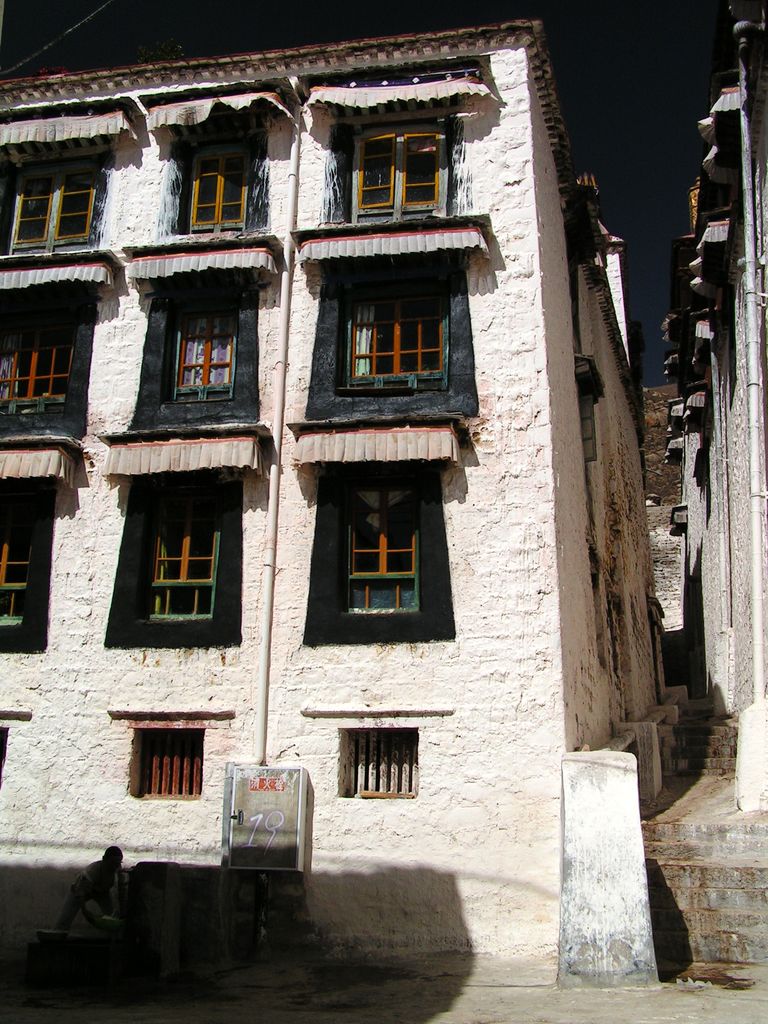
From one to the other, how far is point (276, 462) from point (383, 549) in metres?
1.76

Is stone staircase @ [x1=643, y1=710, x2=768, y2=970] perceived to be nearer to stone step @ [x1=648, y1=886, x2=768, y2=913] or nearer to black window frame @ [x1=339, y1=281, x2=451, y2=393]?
stone step @ [x1=648, y1=886, x2=768, y2=913]

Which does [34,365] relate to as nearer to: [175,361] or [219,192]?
[175,361]

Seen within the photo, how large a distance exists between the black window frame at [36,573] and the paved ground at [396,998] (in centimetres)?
395

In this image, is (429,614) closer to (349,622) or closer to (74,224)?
(349,622)

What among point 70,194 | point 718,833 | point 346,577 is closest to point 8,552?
point 346,577

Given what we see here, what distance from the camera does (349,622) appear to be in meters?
12.1

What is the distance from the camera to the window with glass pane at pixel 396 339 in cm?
1296

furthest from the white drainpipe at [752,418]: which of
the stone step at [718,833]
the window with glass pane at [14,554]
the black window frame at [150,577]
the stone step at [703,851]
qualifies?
the window with glass pane at [14,554]

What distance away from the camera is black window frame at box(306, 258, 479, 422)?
41.5 feet

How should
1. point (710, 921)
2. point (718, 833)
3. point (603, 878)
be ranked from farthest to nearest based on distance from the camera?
point (718, 833) → point (710, 921) → point (603, 878)

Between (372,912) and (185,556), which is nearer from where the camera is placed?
(372,912)

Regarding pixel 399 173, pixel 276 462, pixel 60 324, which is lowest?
pixel 276 462

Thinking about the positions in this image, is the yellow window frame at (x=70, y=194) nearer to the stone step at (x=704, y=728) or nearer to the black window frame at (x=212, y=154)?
the black window frame at (x=212, y=154)

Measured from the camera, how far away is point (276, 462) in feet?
41.8
